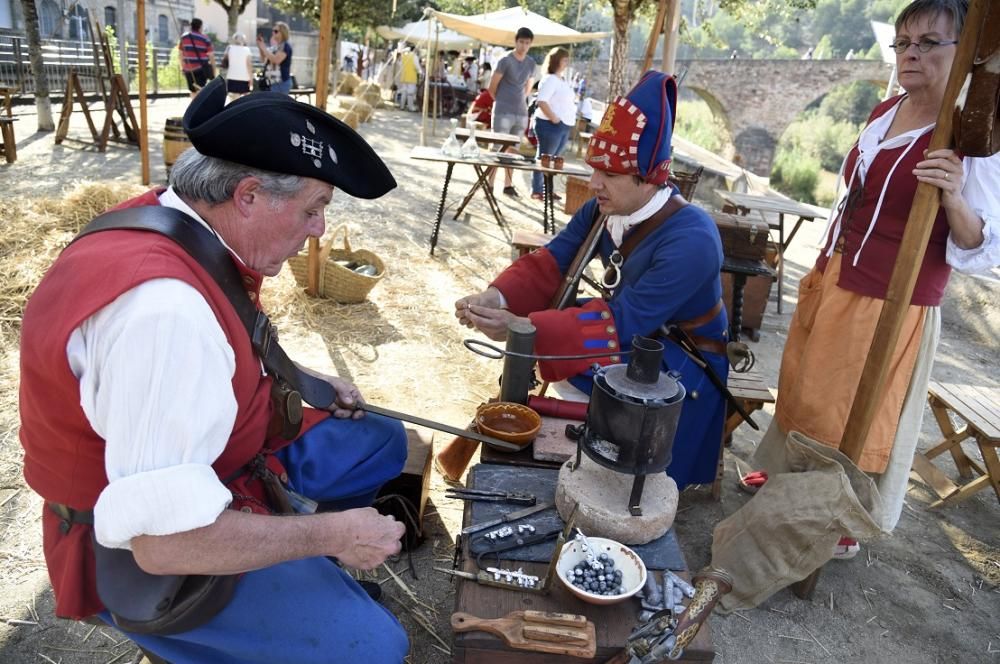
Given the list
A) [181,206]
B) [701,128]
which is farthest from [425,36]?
[701,128]

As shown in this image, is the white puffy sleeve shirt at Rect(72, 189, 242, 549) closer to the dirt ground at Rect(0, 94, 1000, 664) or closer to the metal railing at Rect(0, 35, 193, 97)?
the dirt ground at Rect(0, 94, 1000, 664)

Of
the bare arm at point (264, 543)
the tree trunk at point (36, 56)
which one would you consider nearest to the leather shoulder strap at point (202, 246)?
the bare arm at point (264, 543)

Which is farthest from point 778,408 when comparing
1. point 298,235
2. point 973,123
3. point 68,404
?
point 68,404

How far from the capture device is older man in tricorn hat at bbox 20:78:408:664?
4.43 ft

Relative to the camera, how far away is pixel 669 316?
279 centimetres

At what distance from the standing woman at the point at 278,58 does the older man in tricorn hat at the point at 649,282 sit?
40.1ft

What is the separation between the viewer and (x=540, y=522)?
7.33 feet

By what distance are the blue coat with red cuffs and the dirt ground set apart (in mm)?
783

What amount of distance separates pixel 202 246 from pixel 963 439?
14.1ft

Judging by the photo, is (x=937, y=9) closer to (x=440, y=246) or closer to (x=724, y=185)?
(x=440, y=246)

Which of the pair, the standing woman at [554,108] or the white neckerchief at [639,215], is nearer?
the white neckerchief at [639,215]

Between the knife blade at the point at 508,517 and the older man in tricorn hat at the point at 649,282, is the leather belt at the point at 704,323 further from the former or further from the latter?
the knife blade at the point at 508,517

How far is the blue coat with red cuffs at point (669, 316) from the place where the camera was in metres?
2.72

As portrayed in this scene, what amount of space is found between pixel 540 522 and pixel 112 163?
9.63 metres
